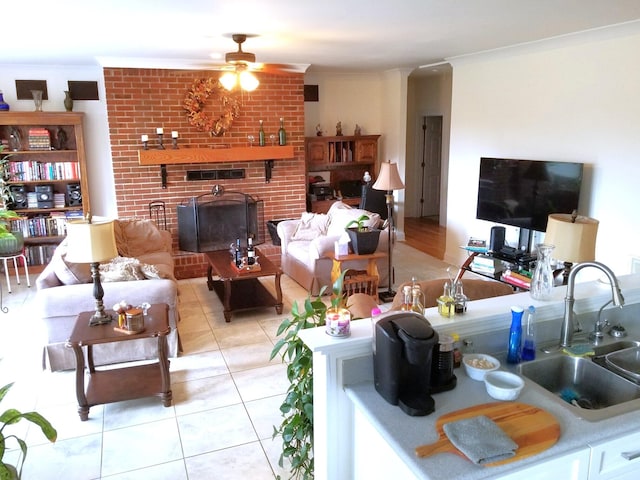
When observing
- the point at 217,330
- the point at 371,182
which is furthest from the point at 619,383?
the point at 371,182

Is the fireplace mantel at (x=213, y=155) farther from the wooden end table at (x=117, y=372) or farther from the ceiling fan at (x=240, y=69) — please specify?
the wooden end table at (x=117, y=372)

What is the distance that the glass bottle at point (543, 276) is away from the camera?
7.15ft

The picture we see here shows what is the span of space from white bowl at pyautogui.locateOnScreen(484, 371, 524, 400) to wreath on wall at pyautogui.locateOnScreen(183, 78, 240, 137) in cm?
513

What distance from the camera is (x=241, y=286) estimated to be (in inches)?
215

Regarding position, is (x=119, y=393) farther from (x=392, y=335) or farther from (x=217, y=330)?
(x=392, y=335)

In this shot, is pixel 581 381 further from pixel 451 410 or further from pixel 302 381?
pixel 302 381

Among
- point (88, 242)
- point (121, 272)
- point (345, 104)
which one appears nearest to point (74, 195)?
point (121, 272)

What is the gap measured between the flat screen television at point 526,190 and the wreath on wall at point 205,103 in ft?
10.0

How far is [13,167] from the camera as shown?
19.8 feet

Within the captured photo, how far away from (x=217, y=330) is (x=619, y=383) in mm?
3325

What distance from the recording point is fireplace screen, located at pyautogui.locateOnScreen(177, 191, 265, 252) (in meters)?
6.23

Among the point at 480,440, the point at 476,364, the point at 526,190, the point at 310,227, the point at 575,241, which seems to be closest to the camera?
the point at 480,440

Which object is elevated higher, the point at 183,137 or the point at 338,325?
the point at 183,137

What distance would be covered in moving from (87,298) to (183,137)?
116 inches
